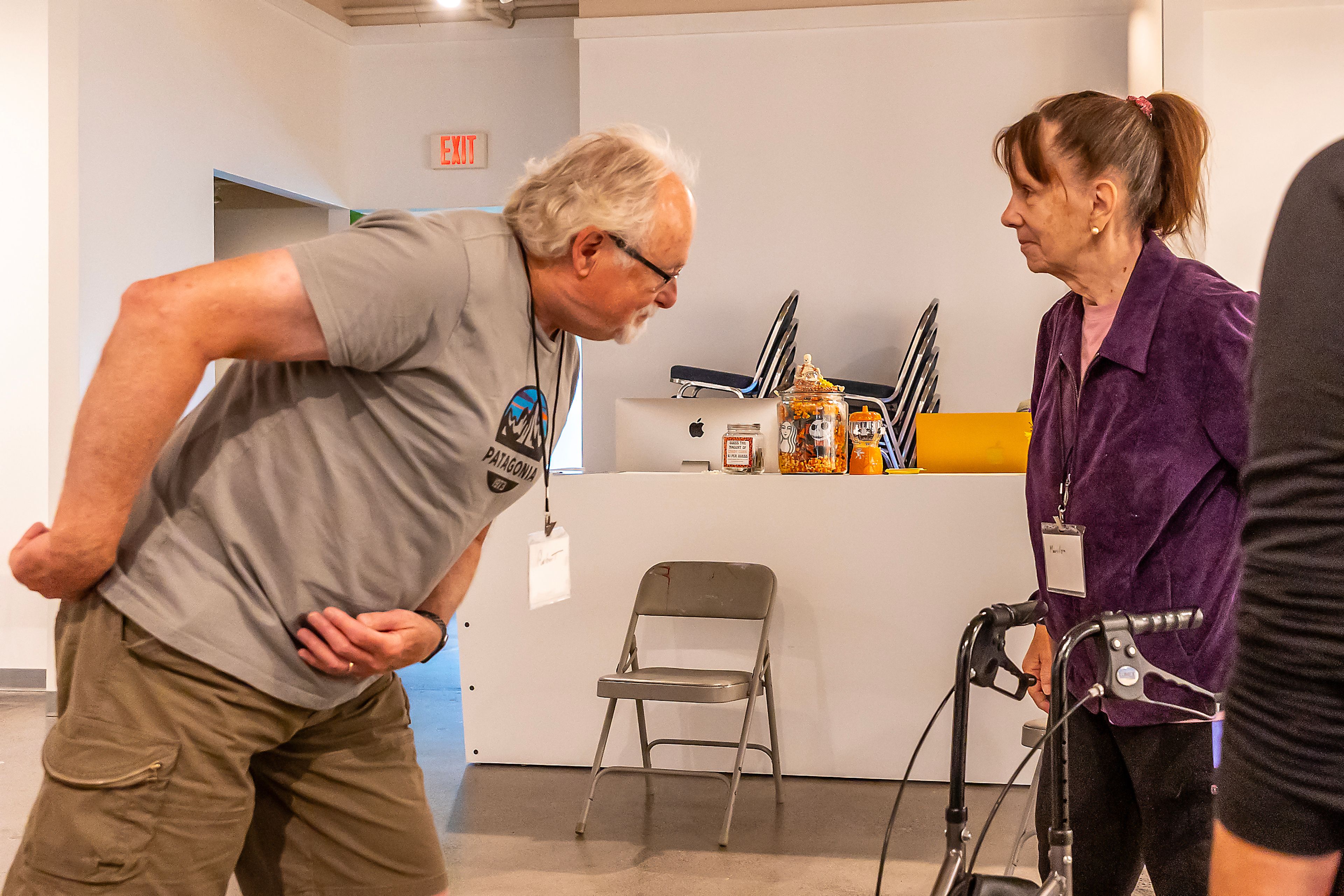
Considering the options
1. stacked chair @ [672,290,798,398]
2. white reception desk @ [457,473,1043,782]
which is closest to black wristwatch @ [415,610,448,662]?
white reception desk @ [457,473,1043,782]

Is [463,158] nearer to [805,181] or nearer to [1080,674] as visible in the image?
[805,181]

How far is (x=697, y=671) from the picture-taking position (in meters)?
3.32

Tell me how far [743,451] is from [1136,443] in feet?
7.56

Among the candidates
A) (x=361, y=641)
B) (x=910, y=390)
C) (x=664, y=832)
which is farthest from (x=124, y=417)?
(x=910, y=390)

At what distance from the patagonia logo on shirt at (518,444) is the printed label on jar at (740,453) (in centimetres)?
238

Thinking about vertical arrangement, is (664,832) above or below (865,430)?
below

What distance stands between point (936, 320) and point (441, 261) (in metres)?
5.39

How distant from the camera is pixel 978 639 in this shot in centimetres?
138

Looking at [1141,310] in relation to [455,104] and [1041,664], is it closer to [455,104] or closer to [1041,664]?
[1041,664]

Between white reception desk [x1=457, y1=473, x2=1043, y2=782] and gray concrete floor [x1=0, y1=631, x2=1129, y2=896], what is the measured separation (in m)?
0.12

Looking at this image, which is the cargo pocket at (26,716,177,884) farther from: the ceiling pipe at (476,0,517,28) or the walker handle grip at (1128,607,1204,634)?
the ceiling pipe at (476,0,517,28)

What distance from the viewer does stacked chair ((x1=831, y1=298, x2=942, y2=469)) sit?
5789mm

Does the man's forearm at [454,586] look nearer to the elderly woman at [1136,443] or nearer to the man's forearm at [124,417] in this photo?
the man's forearm at [124,417]

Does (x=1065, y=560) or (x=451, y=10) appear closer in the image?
(x=1065, y=560)
